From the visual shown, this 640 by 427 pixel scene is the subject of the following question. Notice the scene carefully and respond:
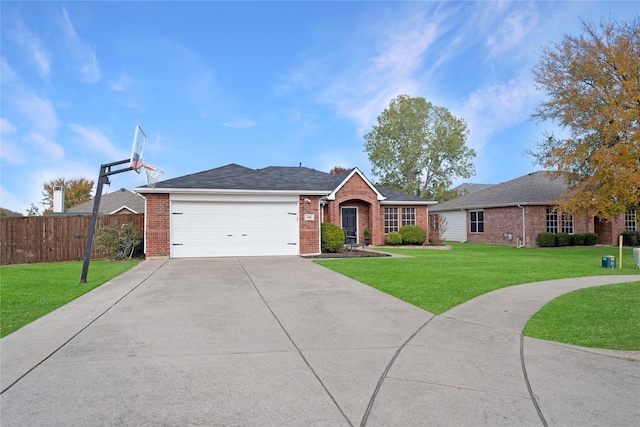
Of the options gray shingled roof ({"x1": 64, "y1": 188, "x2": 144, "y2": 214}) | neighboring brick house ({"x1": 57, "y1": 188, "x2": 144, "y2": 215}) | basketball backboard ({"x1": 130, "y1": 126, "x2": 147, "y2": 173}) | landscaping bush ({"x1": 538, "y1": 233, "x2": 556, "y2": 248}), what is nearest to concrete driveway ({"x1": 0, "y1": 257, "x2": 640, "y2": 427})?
basketball backboard ({"x1": 130, "y1": 126, "x2": 147, "y2": 173})

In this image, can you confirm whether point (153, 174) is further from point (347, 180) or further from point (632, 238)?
point (632, 238)

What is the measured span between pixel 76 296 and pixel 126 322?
10.1ft

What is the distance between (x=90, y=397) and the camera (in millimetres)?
3773

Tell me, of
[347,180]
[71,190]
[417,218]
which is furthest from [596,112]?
[71,190]

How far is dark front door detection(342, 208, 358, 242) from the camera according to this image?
25219 mm

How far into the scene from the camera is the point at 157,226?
55.1 feet

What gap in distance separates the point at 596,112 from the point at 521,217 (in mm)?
7914

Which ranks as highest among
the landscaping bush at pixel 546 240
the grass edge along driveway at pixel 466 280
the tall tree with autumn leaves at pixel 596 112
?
the tall tree with autumn leaves at pixel 596 112

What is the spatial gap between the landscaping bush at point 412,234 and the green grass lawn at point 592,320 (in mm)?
15698

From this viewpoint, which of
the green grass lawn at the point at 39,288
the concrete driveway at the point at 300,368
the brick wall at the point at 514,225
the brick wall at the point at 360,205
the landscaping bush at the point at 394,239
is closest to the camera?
the concrete driveway at the point at 300,368

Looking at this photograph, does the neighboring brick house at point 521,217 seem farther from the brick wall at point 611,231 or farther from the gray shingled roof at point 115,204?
the gray shingled roof at point 115,204

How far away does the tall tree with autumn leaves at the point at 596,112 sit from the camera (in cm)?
1917

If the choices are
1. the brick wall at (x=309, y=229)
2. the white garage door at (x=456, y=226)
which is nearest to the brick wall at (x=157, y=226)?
the brick wall at (x=309, y=229)

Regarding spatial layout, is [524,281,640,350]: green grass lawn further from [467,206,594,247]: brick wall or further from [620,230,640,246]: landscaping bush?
[620,230,640,246]: landscaping bush
